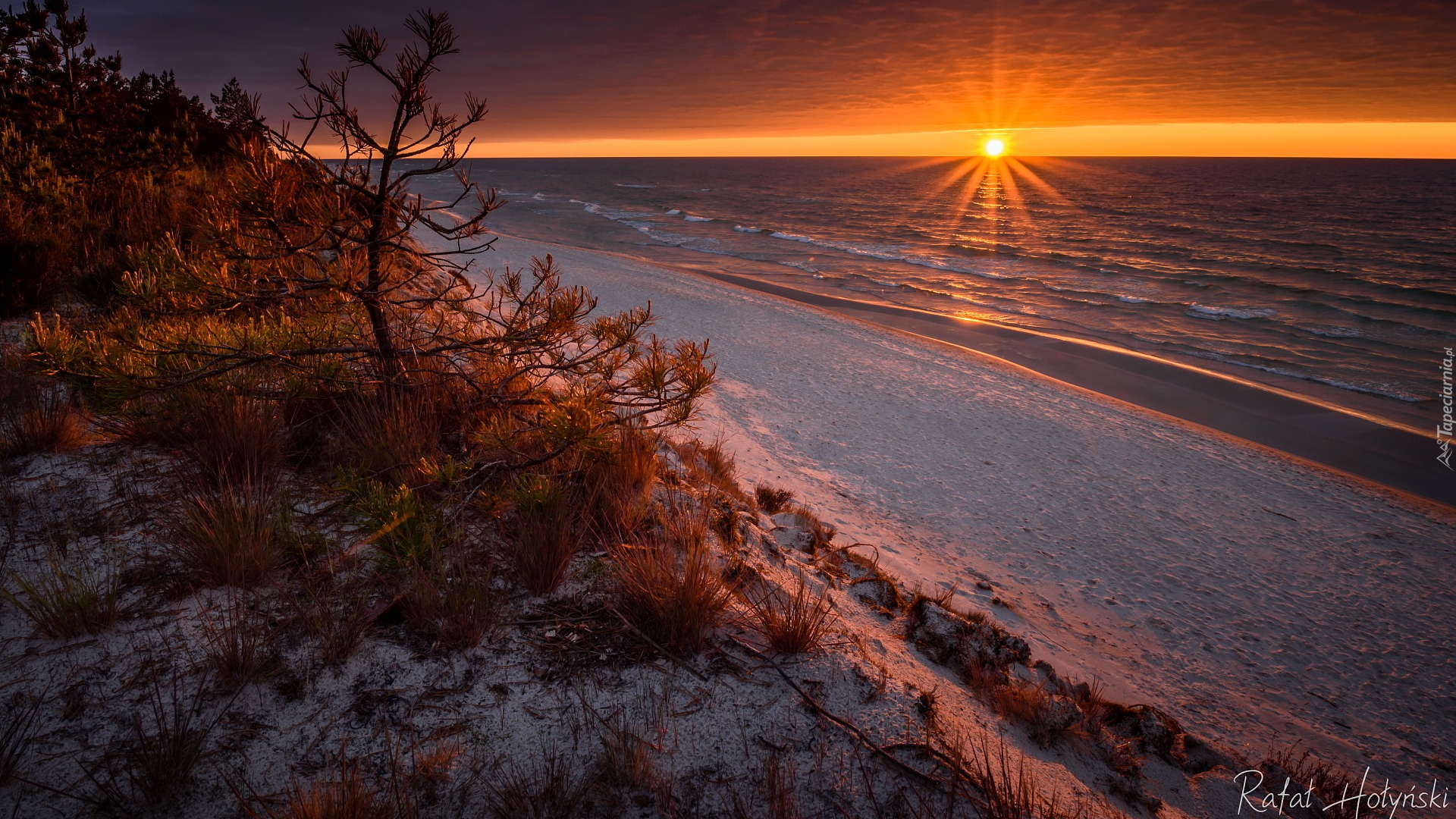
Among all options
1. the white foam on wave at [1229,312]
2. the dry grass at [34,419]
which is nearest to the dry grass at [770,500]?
the dry grass at [34,419]

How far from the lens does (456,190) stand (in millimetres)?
55188

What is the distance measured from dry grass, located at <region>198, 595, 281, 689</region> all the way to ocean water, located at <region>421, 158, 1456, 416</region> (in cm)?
1635

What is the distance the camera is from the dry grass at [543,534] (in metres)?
2.87

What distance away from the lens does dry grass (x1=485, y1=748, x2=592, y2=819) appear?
1.87 metres

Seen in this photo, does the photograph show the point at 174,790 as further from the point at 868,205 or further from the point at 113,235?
the point at 868,205

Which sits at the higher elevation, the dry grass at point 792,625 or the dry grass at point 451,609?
the dry grass at point 451,609

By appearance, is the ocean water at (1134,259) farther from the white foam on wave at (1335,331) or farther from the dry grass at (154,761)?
the dry grass at (154,761)

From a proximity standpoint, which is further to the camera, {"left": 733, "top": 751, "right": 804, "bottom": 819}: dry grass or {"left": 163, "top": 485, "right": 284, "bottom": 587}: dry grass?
{"left": 163, "top": 485, "right": 284, "bottom": 587}: dry grass

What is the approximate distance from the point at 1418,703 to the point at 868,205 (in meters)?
53.0

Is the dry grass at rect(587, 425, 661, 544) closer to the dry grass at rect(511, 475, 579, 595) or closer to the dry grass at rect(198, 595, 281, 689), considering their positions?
the dry grass at rect(511, 475, 579, 595)

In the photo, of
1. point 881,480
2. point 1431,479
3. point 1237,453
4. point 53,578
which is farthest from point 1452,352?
point 53,578

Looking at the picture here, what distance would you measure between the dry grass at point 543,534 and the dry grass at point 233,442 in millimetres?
1361

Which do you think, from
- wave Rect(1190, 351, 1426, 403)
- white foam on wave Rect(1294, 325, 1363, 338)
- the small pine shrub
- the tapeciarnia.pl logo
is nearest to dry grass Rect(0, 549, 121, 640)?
the small pine shrub

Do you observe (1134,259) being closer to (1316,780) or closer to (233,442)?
(1316,780)
